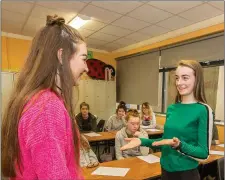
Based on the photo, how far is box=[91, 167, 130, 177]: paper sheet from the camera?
198cm

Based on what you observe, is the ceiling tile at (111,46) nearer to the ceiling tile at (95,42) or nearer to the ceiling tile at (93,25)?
the ceiling tile at (95,42)

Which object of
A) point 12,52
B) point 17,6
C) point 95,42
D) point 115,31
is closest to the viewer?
point 17,6

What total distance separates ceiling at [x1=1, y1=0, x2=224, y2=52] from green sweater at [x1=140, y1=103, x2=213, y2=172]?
2.55 metres

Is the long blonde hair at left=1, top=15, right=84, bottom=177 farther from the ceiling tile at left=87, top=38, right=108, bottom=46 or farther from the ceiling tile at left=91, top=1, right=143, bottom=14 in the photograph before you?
the ceiling tile at left=87, top=38, right=108, bottom=46

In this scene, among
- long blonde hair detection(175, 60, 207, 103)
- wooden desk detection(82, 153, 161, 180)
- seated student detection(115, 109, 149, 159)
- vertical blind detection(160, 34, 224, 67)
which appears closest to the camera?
long blonde hair detection(175, 60, 207, 103)

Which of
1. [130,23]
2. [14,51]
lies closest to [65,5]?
[130,23]

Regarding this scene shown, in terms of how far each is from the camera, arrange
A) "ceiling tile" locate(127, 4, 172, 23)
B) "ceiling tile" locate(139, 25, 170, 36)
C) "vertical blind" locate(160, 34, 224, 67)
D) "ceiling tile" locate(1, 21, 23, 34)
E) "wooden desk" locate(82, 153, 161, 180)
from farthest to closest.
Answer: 1. "ceiling tile" locate(139, 25, 170, 36)
2. "ceiling tile" locate(1, 21, 23, 34)
3. "vertical blind" locate(160, 34, 224, 67)
4. "ceiling tile" locate(127, 4, 172, 23)
5. "wooden desk" locate(82, 153, 161, 180)

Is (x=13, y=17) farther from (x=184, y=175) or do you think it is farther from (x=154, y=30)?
(x=184, y=175)

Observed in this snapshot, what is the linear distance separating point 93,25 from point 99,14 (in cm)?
67

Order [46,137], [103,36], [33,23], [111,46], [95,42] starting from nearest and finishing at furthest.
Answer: [46,137] → [33,23] → [103,36] → [95,42] → [111,46]

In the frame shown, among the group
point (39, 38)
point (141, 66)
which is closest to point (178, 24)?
point (141, 66)

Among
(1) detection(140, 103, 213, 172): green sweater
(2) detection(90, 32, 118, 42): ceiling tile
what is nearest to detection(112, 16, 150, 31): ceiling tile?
(2) detection(90, 32, 118, 42): ceiling tile

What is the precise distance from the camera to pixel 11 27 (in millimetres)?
4840

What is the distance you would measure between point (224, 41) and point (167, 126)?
10.7 feet
